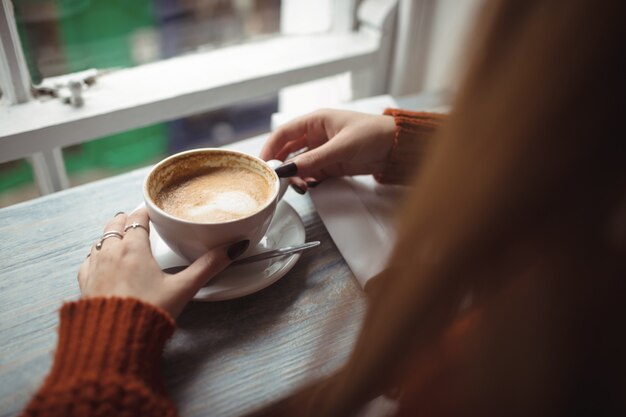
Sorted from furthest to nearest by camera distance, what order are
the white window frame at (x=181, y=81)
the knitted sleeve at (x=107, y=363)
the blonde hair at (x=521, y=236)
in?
the white window frame at (x=181, y=81) < the knitted sleeve at (x=107, y=363) < the blonde hair at (x=521, y=236)

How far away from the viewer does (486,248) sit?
218 mm

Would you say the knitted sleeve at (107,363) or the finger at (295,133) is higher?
the finger at (295,133)

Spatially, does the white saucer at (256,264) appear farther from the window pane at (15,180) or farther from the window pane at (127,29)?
the window pane at (15,180)

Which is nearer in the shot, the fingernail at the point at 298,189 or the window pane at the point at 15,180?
the fingernail at the point at 298,189

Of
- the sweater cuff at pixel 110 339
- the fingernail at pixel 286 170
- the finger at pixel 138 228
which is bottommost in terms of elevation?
the sweater cuff at pixel 110 339

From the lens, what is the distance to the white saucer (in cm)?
58

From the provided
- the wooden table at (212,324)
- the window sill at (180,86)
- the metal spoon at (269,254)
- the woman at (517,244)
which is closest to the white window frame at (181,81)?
the window sill at (180,86)

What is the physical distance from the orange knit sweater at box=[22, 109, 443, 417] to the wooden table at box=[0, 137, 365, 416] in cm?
5

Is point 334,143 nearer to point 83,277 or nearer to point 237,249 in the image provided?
point 237,249

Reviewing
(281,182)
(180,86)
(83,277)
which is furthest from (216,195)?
(180,86)

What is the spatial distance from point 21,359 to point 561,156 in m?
0.57

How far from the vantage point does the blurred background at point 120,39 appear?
101 centimetres

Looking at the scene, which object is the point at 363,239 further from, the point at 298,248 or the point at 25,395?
the point at 25,395

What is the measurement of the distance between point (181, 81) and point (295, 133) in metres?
0.39
